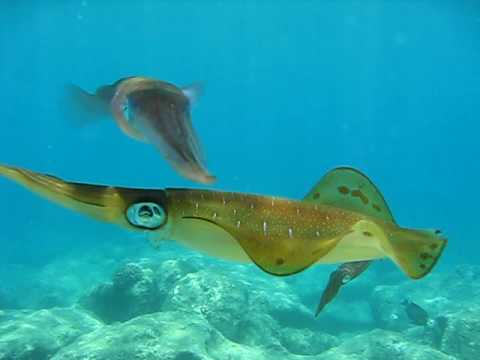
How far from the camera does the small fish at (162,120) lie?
4.80ft

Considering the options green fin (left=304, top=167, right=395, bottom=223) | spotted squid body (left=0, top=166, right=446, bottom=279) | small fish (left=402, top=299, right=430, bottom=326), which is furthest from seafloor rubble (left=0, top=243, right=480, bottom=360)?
spotted squid body (left=0, top=166, right=446, bottom=279)

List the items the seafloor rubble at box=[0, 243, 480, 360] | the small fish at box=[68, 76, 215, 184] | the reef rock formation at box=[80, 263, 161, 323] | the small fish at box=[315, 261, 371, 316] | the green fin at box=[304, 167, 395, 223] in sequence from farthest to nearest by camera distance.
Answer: the reef rock formation at box=[80, 263, 161, 323]
the seafloor rubble at box=[0, 243, 480, 360]
the small fish at box=[315, 261, 371, 316]
the green fin at box=[304, 167, 395, 223]
the small fish at box=[68, 76, 215, 184]

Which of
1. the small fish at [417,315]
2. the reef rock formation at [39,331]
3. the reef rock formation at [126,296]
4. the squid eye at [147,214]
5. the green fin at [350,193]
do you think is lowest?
the squid eye at [147,214]

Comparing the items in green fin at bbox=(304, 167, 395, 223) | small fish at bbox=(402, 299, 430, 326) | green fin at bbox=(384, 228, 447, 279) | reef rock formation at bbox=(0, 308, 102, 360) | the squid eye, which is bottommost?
the squid eye

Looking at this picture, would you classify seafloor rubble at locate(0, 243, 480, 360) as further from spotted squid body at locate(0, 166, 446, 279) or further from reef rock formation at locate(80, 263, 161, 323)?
spotted squid body at locate(0, 166, 446, 279)

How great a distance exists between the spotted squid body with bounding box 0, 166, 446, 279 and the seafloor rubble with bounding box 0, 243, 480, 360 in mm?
9037

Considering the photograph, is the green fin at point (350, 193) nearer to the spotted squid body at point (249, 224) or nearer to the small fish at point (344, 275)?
the spotted squid body at point (249, 224)

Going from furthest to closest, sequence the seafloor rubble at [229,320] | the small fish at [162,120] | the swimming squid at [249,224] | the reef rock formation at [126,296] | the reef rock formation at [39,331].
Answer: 1. the reef rock formation at [126,296]
2. the reef rock formation at [39,331]
3. the seafloor rubble at [229,320]
4. the small fish at [162,120]
5. the swimming squid at [249,224]

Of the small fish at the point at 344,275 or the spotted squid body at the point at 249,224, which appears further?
the small fish at the point at 344,275

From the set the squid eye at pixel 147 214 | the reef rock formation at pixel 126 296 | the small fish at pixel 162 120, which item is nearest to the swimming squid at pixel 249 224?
the squid eye at pixel 147 214

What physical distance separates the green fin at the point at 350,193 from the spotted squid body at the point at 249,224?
0.26 metres

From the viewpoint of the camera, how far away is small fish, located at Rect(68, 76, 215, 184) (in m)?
1.46

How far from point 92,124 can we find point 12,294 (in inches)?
941

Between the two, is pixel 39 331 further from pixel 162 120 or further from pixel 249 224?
pixel 249 224
